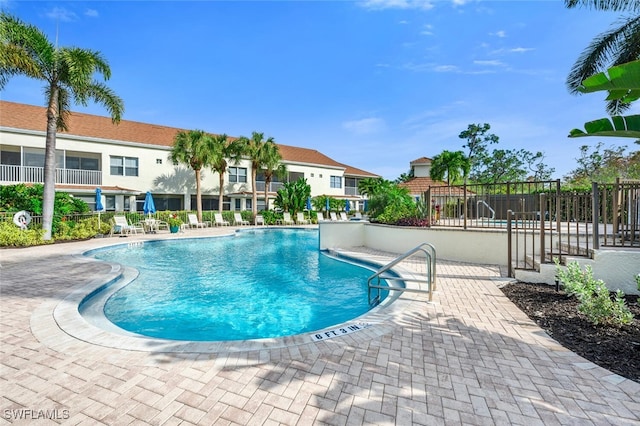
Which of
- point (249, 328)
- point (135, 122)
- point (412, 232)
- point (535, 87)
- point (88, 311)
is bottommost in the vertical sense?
point (249, 328)

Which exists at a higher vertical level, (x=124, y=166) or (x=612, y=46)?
(x=612, y=46)

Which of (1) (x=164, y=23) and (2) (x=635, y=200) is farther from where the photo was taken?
(1) (x=164, y=23)

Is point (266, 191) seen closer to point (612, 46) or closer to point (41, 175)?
point (41, 175)

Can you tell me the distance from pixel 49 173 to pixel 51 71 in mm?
4852

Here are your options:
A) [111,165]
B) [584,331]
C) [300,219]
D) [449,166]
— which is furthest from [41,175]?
[449,166]

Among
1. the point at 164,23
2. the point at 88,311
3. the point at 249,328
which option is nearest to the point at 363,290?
the point at 249,328

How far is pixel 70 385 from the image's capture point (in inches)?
116

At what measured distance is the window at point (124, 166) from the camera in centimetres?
2405

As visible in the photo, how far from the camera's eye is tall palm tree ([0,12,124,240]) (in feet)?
42.3

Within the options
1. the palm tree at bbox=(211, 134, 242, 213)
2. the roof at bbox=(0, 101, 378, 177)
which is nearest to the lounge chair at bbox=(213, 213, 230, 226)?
the palm tree at bbox=(211, 134, 242, 213)

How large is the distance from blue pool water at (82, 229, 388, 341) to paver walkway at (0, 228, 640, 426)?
1.78 m

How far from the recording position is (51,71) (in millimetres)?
14117

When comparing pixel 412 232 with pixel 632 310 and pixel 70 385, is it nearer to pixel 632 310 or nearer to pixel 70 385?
pixel 632 310

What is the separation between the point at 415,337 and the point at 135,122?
111 ft
